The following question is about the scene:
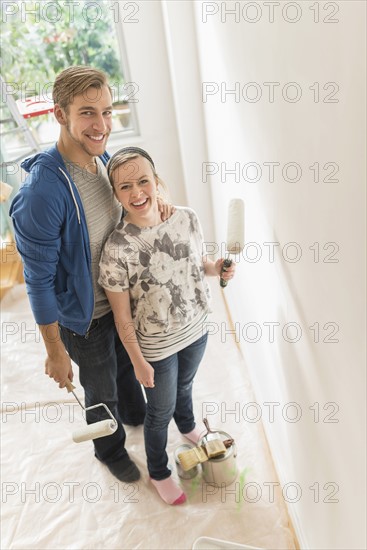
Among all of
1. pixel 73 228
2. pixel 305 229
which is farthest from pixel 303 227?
pixel 73 228

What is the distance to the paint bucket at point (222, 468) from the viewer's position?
5.02 ft

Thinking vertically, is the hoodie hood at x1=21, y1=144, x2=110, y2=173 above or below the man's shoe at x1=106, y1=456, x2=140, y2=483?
above

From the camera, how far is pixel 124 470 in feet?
5.38

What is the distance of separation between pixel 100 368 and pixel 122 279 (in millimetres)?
304

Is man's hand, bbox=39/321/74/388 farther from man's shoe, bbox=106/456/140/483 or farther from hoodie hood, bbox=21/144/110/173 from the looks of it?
man's shoe, bbox=106/456/140/483

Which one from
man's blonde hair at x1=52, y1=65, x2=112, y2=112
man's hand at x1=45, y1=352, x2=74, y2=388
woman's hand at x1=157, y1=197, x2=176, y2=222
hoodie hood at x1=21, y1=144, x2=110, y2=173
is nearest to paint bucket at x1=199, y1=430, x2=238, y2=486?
man's hand at x1=45, y1=352, x2=74, y2=388

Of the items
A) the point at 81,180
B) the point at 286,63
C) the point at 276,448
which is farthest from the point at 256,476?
the point at 286,63

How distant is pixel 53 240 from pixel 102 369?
43 centimetres

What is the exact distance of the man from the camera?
110cm

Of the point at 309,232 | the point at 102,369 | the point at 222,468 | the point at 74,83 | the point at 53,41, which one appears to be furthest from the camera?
the point at 53,41

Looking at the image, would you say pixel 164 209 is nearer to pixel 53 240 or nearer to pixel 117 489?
pixel 53 240

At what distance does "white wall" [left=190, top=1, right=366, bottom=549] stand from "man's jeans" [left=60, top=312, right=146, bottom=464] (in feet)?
1.50

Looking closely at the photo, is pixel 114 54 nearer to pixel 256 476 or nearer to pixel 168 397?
pixel 168 397

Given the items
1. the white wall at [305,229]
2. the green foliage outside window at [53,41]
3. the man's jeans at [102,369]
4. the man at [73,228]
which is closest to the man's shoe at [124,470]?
the man's jeans at [102,369]
